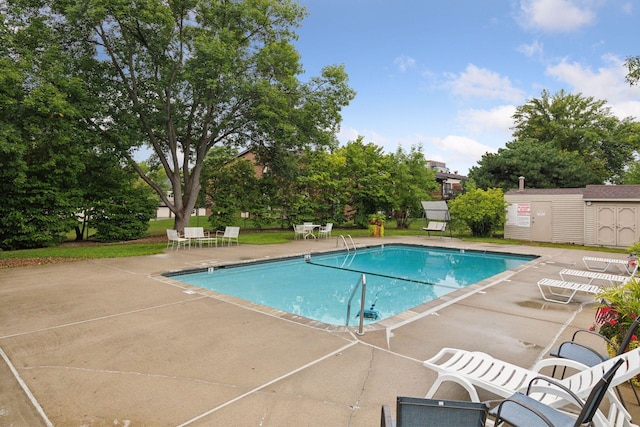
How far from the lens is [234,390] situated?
9.64 ft

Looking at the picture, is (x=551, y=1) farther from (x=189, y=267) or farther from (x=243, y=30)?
(x=189, y=267)

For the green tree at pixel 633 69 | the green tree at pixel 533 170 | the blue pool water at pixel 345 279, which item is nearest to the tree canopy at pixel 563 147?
the green tree at pixel 533 170

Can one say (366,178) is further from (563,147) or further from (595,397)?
(563,147)

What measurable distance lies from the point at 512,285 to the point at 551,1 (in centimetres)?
1160

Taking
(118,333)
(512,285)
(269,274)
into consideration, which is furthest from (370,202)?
(118,333)

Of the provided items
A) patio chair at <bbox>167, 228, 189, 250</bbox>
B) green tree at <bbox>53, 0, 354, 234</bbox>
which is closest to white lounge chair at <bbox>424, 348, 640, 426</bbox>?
patio chair at <bbox>167, 228, 189, 250</bbox>

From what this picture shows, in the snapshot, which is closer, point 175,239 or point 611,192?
point 175,239

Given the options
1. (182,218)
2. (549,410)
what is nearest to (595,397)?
(549,410)

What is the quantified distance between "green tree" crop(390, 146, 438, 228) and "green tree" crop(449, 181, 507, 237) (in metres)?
3.75

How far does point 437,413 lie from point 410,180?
827 inches

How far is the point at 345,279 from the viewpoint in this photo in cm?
912

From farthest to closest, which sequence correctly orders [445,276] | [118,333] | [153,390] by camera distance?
[445,276]
[118,333]
[153,390]

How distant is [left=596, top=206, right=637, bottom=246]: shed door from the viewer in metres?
14.0

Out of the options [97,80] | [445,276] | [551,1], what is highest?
[551,1]
